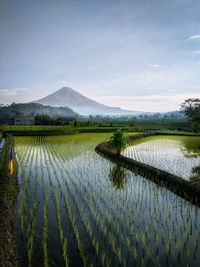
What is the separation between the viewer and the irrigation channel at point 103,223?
3676 mm

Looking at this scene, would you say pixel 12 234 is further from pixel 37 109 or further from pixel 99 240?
pixel 37 109

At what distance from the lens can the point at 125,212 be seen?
5484 mm

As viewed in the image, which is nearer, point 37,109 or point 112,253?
point 112,253

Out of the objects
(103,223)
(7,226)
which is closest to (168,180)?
(103,223)

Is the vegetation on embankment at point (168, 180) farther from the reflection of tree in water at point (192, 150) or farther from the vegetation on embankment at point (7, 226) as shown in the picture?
the reflection of tree in water at point (192, 150)

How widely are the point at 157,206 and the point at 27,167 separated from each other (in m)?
6.64

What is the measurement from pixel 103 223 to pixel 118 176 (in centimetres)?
436

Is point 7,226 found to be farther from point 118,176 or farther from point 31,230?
point 118,176

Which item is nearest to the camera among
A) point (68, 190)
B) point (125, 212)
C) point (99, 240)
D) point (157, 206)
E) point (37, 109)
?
point (99, 240)

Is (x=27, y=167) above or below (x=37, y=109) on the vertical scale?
below

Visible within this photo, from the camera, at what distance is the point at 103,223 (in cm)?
485

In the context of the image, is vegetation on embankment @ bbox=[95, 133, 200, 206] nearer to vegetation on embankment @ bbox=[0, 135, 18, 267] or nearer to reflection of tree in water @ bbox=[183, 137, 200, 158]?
vegetation on embankment @ bbox=[0, 135, 18, 267]

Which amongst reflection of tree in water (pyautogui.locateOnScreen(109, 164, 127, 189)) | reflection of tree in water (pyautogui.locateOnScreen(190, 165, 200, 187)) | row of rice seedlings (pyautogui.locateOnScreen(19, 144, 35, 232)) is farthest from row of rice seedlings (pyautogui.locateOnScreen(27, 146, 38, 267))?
reflection of tree in water (pyautogui.locateOnScreen(190, 165, 200, 187))

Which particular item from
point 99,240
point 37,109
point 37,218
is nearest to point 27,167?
point 37,218
